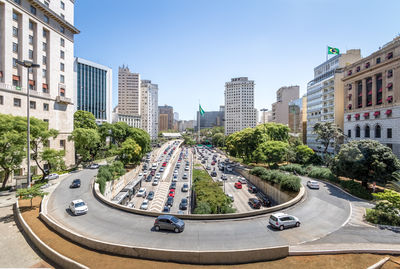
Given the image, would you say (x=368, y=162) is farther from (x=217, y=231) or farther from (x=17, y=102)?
(x=17, y=102)

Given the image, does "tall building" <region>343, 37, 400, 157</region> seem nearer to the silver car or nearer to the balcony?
the silver car

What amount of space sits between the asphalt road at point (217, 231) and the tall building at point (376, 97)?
32614mm

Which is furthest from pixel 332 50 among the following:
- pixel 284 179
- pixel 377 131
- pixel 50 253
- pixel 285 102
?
pixel 285 102

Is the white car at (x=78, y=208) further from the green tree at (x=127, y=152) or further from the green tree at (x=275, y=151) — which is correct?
the green tree at (x=275, y=151)

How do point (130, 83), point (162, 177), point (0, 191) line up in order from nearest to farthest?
point (0, 191), point (162, 177), point (130, 83)

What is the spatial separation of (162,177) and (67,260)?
153 ft

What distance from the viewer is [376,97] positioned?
46.6 m

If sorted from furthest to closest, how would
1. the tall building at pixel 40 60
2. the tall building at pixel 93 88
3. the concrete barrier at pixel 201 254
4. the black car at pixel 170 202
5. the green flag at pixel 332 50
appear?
the tall building at pixel 93 88
the green flag at pixel 332 50
the black car at pixel 170 202
the tall building at pixel 40 60
the concrete barrier at pixel 201 254

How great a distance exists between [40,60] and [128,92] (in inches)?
4953

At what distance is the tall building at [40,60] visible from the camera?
115 feet

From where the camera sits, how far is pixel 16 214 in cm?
2084

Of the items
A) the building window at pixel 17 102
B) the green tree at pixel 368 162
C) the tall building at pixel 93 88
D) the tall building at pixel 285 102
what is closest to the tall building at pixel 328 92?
the green tree at pixel 368 162

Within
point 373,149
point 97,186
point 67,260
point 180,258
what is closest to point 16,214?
point 97,186

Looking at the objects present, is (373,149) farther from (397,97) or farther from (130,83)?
(130,83)
